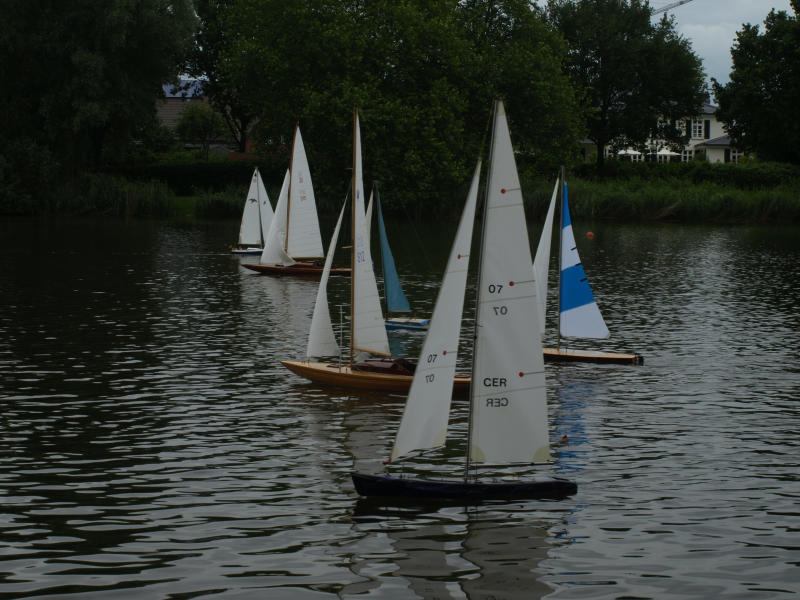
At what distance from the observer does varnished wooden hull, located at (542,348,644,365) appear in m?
31.3

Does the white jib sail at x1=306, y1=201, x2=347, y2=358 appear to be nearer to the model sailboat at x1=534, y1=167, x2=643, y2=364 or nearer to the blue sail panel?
the blue sail panel

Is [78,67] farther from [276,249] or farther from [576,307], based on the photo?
[576,307]

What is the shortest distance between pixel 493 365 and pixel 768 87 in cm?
10787

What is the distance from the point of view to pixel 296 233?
5675 centimetres

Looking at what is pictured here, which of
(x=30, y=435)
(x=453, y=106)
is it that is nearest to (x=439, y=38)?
(x=453, y=106)

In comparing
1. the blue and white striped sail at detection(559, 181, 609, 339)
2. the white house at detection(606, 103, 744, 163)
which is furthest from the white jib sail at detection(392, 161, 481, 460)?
the white house at detection(606, 103, 744, 163)

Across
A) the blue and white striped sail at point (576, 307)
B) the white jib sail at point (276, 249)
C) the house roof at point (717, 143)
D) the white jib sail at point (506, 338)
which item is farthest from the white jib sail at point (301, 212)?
the house roof at point (717, 143)

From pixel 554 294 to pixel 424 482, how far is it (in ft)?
101

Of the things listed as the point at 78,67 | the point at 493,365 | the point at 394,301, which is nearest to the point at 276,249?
the point at 394,301

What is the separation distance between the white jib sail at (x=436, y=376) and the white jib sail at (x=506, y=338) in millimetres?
492

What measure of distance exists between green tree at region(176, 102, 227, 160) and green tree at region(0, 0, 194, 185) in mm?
32029

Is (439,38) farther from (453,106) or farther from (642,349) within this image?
(642,349)

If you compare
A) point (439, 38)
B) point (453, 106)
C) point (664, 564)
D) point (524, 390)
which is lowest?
point (664, 564)

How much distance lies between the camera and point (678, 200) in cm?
10219
